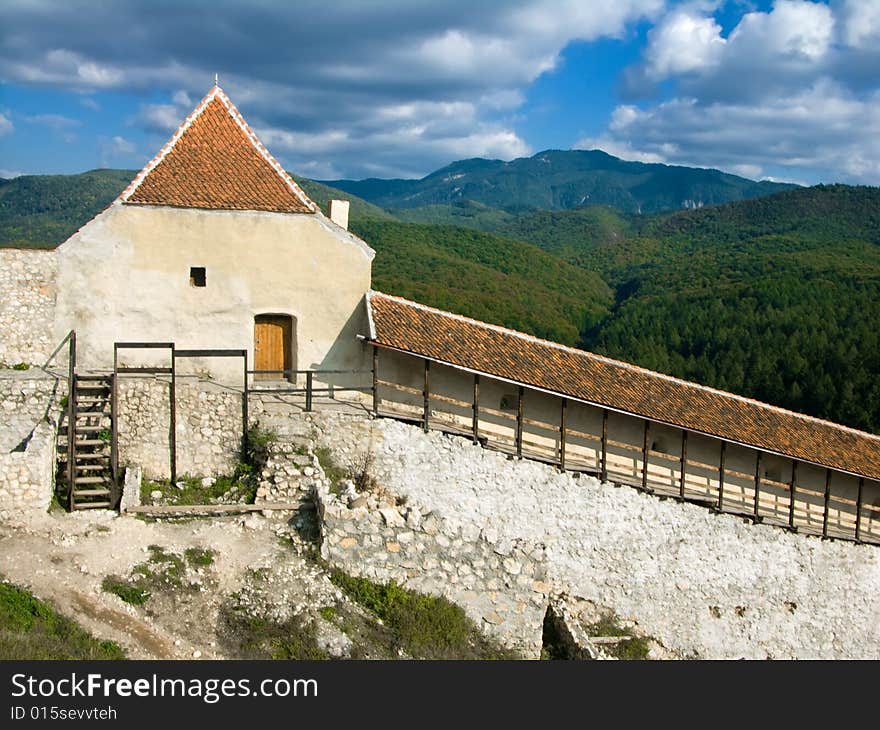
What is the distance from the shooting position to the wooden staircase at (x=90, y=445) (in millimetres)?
15586

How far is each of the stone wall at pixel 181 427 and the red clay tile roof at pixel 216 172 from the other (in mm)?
4283

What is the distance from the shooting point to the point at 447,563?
48.4ft

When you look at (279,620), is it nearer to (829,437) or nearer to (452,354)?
(452,354)

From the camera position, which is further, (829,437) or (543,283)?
(543,283)

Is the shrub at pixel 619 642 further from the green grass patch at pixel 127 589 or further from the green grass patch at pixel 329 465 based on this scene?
the green grass patch at pixel 127 589

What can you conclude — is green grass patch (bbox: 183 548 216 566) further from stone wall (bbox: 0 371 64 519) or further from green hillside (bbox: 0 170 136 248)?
green hillside (bbox: 0 170 136 248)

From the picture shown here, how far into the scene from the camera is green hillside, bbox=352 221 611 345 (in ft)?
274

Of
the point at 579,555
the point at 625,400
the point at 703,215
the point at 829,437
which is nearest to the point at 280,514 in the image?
the point at 579,555

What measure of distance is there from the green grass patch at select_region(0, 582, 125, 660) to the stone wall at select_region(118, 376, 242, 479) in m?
5.05

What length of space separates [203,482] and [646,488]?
34.7ft

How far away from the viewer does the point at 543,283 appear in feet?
398

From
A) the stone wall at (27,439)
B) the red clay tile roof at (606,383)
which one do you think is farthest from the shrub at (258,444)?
the stone wall at (27,439)

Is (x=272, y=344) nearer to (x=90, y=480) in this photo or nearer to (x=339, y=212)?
(x=339, y=212)

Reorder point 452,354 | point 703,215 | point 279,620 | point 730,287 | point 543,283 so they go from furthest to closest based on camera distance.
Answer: point 703,215
point 543,283
point 730,287
point 452,354
point 279,620
